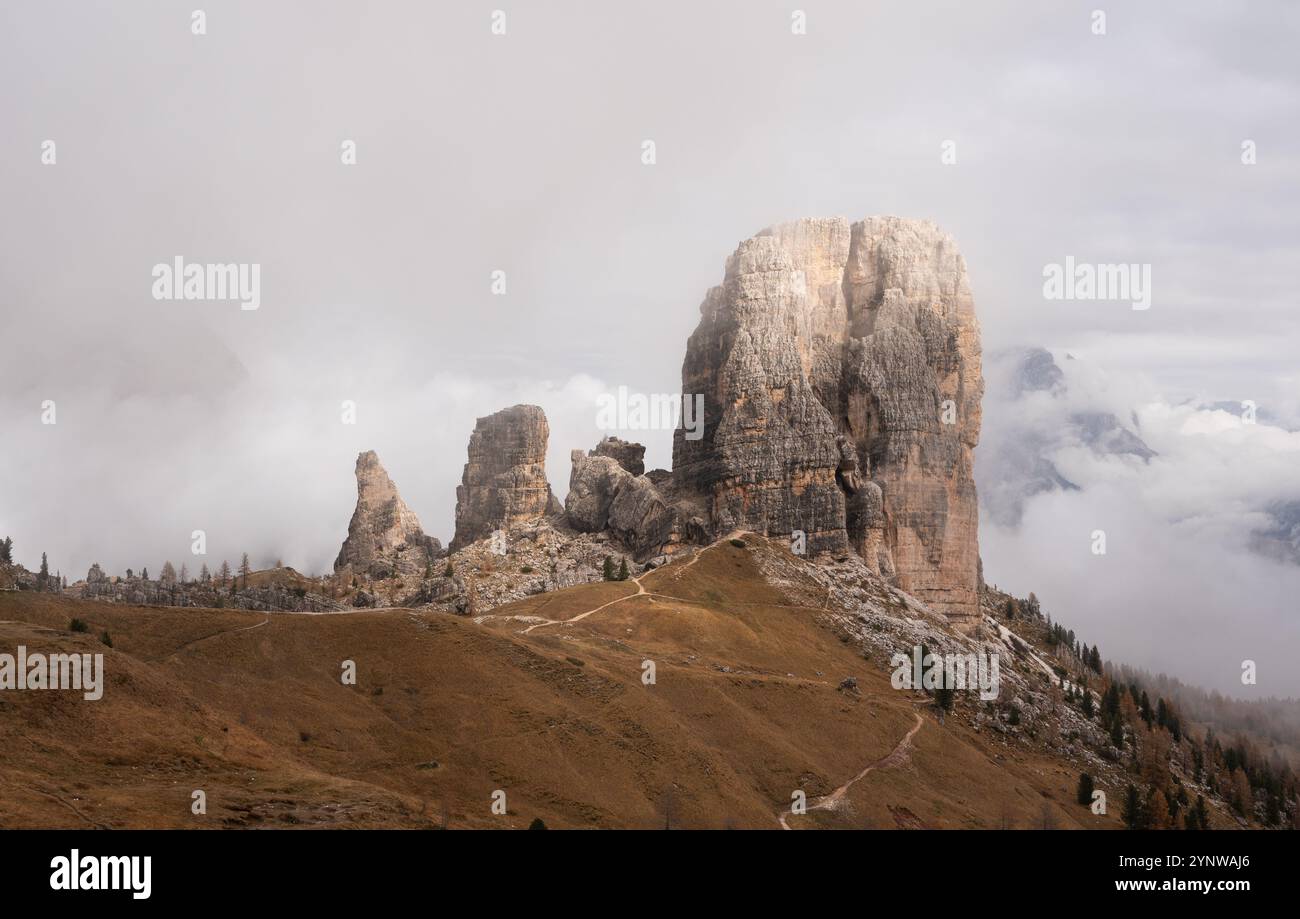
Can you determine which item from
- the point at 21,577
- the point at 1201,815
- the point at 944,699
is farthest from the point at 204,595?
the point at 1201,815

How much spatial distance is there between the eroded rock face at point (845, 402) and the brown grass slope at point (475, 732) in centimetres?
4040

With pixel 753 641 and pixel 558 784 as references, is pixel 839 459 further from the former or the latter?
pixel 558 784

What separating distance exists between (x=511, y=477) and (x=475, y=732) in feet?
342

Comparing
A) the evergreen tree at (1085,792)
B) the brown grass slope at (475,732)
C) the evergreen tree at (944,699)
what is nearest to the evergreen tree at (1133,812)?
the brown grass slope at (475,732)

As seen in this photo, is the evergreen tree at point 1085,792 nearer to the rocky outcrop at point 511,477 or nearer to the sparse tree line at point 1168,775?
the sparse tree line at point 1168,775

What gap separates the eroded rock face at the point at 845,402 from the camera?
17612cm

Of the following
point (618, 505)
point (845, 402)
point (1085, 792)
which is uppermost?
point (845, 402)

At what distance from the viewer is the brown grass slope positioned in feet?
226

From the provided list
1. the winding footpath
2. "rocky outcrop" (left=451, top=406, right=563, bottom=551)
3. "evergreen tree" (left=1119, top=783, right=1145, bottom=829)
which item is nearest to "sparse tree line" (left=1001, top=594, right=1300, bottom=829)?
"evergreen tree" (left=1119, top=783, right=1145, bottom=829)

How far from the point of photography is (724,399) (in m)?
182

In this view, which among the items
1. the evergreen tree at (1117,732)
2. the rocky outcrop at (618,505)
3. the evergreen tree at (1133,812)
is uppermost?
the rocky outcrop at (618,505)

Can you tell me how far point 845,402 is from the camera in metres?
190

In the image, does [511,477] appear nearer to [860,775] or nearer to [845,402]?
[845,402]

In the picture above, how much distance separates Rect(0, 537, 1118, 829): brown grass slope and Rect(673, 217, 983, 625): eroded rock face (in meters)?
40.4
